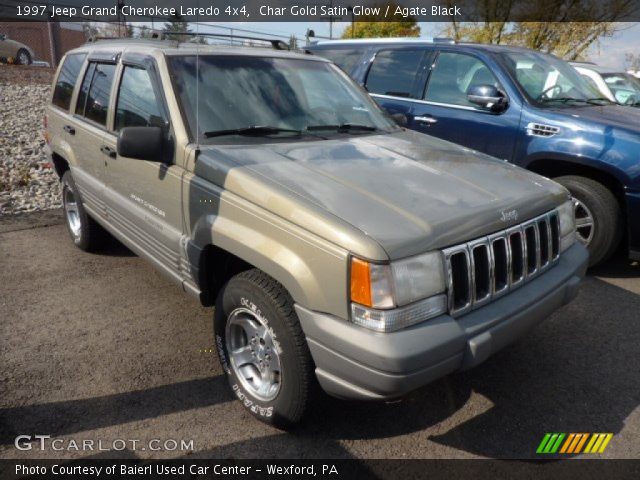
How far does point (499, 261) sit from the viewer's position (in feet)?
8.20

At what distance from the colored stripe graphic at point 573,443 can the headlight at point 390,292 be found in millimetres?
1102

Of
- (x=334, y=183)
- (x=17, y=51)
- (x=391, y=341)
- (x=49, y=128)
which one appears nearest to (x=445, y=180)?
(x=334, y=183)

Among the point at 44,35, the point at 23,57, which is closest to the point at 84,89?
the point at 23,57

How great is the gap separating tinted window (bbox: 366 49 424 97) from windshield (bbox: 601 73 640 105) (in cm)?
448

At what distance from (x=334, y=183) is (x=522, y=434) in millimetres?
1649

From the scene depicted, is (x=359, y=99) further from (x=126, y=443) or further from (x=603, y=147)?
(x=126, y=443)

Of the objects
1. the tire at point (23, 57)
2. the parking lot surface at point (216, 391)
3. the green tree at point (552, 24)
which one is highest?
the green tree at point (552, 24)

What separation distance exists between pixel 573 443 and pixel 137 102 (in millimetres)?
3305

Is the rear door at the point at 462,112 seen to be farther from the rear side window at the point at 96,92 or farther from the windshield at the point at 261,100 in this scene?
the rear side window at the point at 96,92

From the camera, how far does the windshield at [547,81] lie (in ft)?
16.7

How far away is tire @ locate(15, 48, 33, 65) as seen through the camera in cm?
2107

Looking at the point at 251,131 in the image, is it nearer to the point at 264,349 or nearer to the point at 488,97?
the point at 264,349

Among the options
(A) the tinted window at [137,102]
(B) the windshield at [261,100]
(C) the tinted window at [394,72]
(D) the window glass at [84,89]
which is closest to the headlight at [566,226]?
(B) the windshield at [261,100]

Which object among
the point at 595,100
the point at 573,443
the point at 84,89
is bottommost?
the point at 573,443
